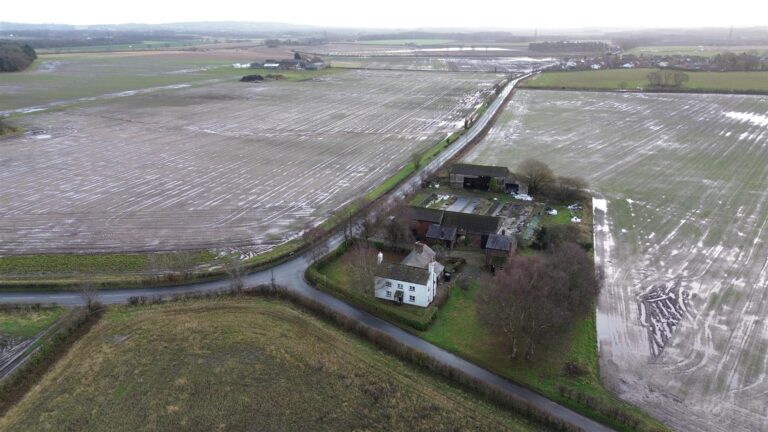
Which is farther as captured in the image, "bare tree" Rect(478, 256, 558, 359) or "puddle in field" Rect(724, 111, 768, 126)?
"puddle in field" Rect(724, 111, 768, 126)

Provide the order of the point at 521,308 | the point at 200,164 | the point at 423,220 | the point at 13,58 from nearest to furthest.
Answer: the point at 521,308 → the point at 423,220 → the point at 200,164 → the point at 13,58

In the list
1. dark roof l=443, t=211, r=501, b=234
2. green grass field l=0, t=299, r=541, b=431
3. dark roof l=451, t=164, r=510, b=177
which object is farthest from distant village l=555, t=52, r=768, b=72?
green grass field l=0, t=299, r=541, b=431

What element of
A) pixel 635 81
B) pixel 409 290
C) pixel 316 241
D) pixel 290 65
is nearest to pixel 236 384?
pixel 409 290

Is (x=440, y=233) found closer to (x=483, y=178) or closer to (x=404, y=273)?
(x=404, y=273)

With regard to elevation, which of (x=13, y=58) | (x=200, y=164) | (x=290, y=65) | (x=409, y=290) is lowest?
(x=409, y=290)

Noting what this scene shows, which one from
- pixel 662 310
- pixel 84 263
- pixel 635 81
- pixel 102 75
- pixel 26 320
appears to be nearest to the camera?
pixel 26 320

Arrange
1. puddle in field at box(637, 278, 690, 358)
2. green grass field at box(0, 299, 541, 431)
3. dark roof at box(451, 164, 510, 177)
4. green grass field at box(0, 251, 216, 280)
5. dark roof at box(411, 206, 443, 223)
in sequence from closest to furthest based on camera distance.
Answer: green grass field at box(0, 299, 541, 431), puddle in field at box(637, 278, 690, 358), green grass field at box(0, 251, 216, 280), dark roof at box(411, 206, 443, 223), dark roof at box(451, 164, 510, 177)

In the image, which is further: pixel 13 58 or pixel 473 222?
pixel 13 58

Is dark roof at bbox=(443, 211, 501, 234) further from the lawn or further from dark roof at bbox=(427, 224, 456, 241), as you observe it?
the lawn
